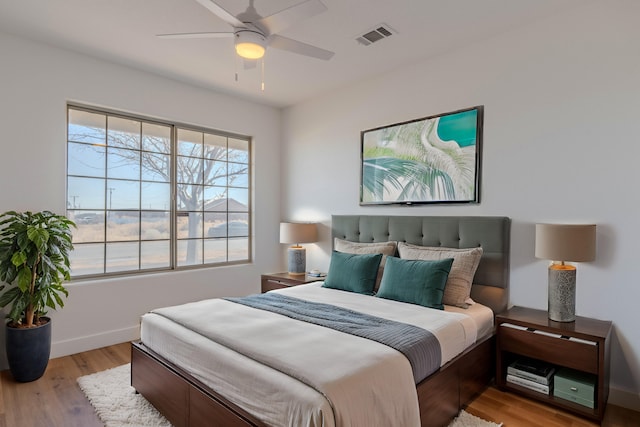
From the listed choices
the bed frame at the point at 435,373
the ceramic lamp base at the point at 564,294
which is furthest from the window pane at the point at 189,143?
the ceramic lamp base at the point at 564,294

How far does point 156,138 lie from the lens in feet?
13.2

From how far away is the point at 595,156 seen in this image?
258 cm

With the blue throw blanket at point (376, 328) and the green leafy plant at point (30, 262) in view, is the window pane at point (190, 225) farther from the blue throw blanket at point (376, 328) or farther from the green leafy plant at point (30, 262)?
the blue throw blanket at point (376, 328)

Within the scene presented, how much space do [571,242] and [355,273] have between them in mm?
1633

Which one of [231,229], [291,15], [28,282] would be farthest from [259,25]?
[231,229]

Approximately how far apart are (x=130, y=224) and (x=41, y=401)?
1780 millimetres

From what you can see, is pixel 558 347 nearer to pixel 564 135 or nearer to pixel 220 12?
pixel 564 135

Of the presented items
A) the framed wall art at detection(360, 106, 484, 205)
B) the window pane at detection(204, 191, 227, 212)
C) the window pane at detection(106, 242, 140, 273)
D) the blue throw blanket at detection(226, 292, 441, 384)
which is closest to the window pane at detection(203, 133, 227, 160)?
the window pane at detection(204, 191, 227, 212)

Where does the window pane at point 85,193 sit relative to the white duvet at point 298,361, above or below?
above

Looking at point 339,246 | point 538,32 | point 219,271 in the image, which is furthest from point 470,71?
point 219,271

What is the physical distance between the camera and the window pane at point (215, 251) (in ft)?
14.6

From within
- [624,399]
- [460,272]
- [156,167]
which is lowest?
[624,399]

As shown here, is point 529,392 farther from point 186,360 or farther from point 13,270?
point 13,270

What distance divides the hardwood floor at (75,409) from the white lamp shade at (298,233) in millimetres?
2368
